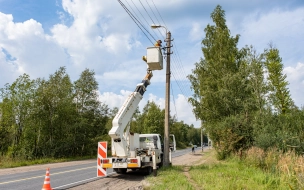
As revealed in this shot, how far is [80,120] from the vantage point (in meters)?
32.8

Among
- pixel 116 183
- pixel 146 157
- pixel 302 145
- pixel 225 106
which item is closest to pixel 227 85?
pixel 225 106

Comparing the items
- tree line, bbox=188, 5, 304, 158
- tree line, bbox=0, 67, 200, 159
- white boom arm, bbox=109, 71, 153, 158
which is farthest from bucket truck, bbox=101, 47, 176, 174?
tree line, bbox=0, 67, 200, 159

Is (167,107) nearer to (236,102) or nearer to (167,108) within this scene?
(167,108)

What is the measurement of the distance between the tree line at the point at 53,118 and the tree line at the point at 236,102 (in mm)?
14347

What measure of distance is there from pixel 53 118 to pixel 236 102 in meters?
20.4

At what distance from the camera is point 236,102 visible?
24.3m

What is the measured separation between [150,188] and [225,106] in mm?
18174

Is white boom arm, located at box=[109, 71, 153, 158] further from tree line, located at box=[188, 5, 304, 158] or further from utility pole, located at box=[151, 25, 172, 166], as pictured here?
tree line, located at box=[188, 5, 304, 158]

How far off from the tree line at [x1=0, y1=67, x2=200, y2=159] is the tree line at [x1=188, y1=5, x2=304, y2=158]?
14347mm

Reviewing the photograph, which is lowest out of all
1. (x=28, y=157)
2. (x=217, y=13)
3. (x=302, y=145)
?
(x=28, y=157)

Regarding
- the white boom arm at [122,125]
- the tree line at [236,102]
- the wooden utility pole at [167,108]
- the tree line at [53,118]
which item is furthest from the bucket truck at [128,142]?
the tree line at [53,118]

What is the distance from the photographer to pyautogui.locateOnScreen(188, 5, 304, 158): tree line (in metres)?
18.6

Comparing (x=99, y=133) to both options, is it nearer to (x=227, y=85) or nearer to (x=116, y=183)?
(x=227, y=85)

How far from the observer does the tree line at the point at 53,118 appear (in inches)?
1030
